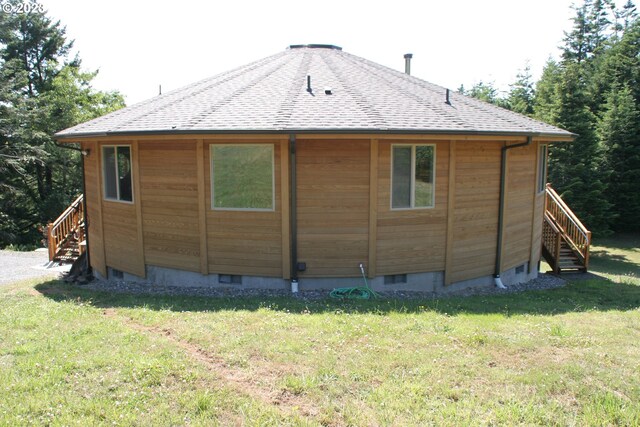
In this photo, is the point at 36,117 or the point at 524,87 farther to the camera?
the point at 524,87

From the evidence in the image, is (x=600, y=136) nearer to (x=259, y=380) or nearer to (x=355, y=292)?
(x=355, y=292)

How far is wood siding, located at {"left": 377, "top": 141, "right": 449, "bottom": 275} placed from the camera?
28.4 feet

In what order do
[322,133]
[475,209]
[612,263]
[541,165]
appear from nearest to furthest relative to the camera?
[322,133] < [475,209] < [541,165] < [612,263]

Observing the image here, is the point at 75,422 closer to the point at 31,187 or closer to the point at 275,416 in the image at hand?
the point at 275,416

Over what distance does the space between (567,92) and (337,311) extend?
19.4 meters

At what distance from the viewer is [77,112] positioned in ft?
95.2

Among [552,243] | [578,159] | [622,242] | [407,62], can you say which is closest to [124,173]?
[407,62]

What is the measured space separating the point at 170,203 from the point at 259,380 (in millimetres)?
5302

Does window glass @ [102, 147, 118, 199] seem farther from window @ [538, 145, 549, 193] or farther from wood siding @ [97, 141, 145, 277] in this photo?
window @ [538, 145, 549, 193]

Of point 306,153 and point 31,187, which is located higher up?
point 306,153

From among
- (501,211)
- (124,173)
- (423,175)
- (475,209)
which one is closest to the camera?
(423,175)

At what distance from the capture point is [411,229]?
8922 millimetres

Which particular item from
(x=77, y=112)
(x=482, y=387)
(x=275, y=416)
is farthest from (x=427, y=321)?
(x=77, y=112)

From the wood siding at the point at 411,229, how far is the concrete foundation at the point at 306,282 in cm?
22
